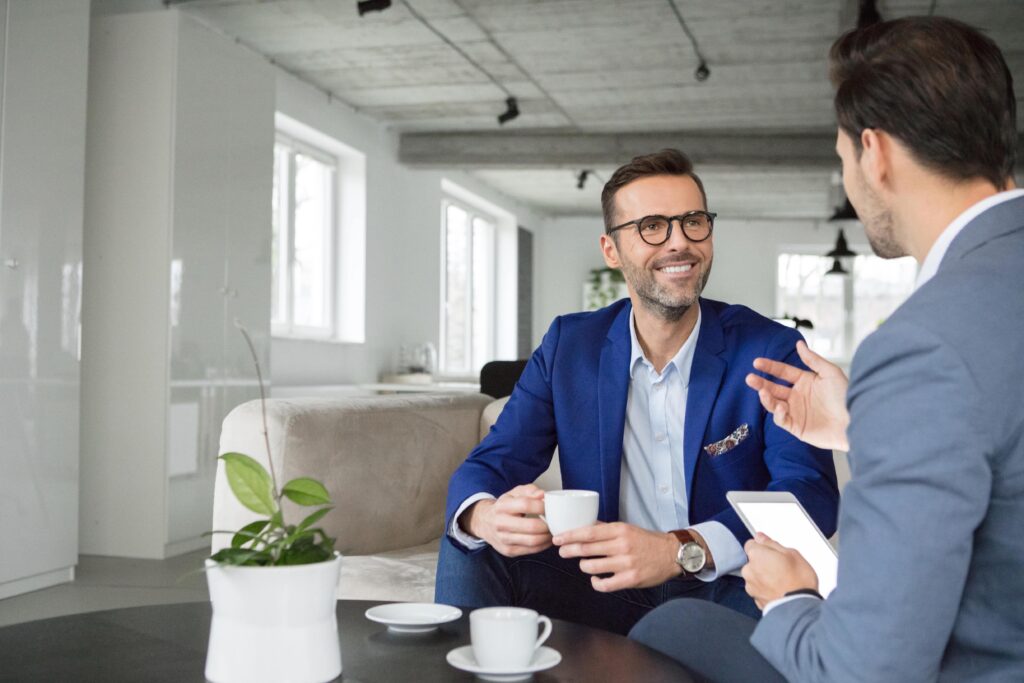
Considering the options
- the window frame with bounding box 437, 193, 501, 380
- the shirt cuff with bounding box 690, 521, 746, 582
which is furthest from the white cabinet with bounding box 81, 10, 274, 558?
the window frame with bounding box 437, 193, 501, 380

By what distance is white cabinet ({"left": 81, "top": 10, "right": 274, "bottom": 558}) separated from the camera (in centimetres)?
489

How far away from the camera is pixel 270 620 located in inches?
37.9

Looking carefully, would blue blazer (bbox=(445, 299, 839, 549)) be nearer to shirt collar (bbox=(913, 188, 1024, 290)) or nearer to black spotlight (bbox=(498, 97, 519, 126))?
shirt collar (bbox=(913, 188, 1024, 290))

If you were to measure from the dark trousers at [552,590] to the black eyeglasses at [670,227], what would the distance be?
0.66 m

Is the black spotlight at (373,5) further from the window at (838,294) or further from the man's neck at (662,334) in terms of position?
the window at (838,294)

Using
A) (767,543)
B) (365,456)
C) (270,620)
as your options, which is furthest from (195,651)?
(365,456)

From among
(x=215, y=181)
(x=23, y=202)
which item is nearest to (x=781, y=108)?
(x=215, y=181)

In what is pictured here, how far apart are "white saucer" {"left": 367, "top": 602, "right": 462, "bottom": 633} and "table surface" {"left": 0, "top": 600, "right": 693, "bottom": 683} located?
12 mm

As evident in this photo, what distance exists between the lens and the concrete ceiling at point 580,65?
5785 mm

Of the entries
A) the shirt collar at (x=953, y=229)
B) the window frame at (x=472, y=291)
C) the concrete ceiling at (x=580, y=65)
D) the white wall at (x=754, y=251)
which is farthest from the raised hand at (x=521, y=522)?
the white wall at (x=754, y=251)

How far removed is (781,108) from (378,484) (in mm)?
6349

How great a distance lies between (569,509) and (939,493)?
2.07 ft

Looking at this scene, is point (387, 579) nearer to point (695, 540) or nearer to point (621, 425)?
point (621, 425)

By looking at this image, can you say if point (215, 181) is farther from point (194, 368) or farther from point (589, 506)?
point (589, 506)
